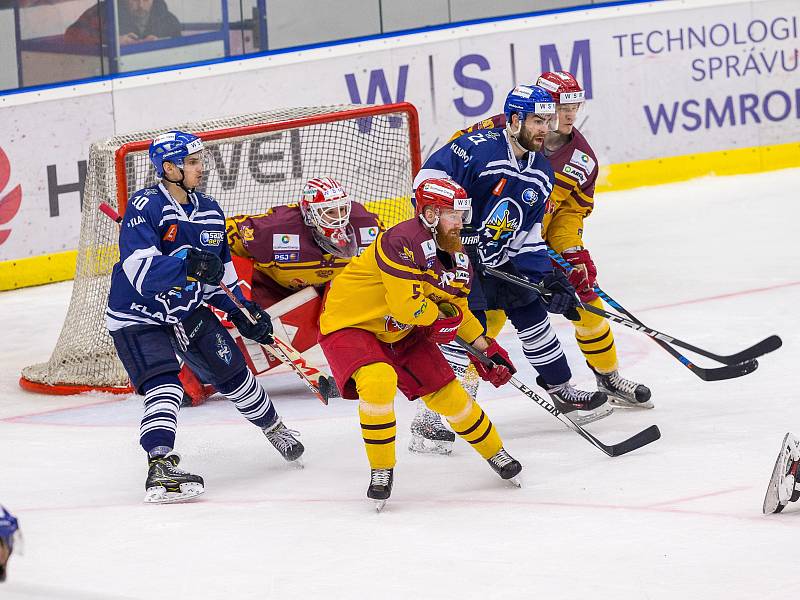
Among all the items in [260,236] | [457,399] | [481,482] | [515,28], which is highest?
[515,28]

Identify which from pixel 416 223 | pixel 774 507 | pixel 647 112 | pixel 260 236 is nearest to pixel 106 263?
pixel 260 236

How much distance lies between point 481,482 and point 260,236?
156 cm

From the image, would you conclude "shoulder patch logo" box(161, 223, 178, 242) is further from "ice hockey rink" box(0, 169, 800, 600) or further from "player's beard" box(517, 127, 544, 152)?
"player's beard" box(517, 127, 544, 152)

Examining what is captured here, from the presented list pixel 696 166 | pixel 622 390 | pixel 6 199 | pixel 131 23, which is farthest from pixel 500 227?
pixel 696 166

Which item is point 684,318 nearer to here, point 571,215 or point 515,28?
point 571,215

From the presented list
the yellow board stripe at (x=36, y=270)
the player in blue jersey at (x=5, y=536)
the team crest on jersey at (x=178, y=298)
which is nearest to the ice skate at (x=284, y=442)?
the team crest on jersey at (x=178, y=298)

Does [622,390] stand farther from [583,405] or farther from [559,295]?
[559,295]

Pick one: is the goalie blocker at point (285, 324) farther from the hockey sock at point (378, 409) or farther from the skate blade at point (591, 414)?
the hockey sock at point (378, 409)

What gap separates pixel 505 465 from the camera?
385cm

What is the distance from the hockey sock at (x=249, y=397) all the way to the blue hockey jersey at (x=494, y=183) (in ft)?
2.58

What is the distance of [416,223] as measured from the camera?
3717 mm

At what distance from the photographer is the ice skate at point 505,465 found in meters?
3.85

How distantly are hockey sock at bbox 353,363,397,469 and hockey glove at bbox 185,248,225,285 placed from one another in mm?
554

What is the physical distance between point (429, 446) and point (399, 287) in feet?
2.76
